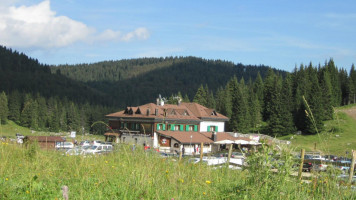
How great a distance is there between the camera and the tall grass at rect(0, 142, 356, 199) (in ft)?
17.1

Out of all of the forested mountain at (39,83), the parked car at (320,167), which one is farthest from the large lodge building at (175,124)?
the forested mountain at (39,83)

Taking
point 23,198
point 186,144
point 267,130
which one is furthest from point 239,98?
point 23,198

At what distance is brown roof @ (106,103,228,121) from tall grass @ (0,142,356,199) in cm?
3973

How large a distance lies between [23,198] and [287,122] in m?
60.5

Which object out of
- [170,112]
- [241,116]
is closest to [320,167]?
[170,112]

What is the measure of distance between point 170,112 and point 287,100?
937 inches

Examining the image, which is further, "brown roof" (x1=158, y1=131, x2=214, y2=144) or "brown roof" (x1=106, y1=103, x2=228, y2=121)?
"brown roof" (x1=106, y1=103, x2=228, y2=121)

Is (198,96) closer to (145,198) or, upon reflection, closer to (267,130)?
(267,130)

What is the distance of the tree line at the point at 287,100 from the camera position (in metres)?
61.3

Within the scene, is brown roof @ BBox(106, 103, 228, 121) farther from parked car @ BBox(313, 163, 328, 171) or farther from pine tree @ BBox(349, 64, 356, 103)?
parked car @ BBox(313, 163, 328, 171)

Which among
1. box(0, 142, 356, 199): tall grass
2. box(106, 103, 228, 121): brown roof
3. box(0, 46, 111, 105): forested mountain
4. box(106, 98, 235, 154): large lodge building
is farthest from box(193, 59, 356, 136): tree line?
box(0, 46, 111, 105): forested mountain

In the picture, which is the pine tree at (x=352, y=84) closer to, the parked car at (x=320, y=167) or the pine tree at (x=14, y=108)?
the pine tree at (x=14, y=108)

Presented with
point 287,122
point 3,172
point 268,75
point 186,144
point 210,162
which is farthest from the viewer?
point 268,75

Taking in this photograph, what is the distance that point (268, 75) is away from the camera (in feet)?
270
